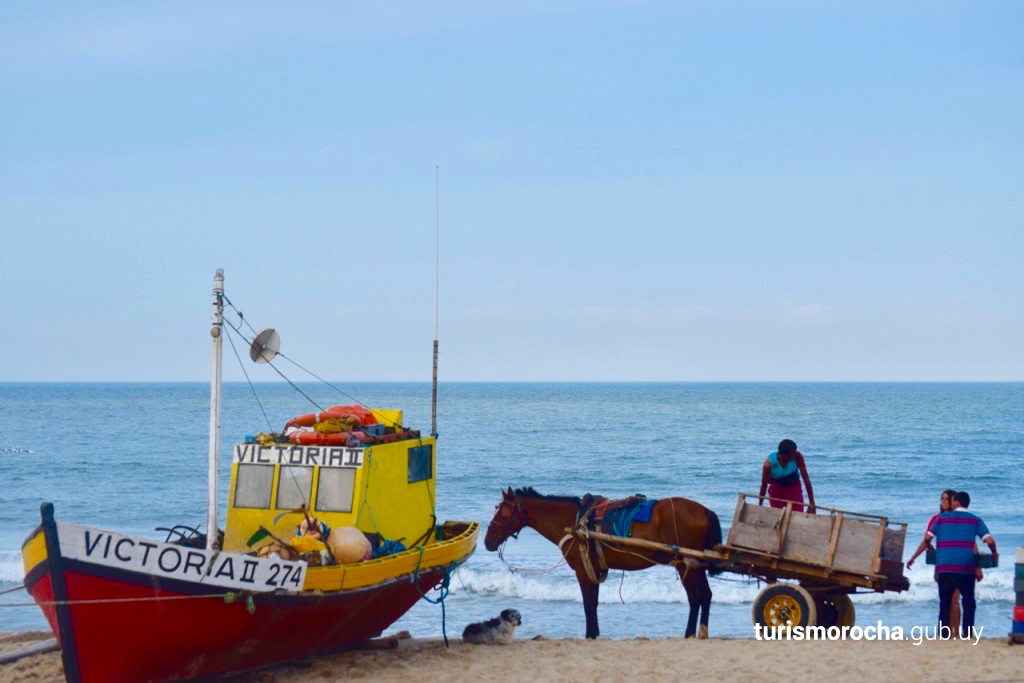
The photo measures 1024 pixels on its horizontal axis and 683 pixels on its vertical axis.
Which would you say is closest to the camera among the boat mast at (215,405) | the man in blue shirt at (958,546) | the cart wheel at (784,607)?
the boat mast at (215,405)

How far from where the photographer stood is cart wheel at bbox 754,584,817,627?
1164 cm

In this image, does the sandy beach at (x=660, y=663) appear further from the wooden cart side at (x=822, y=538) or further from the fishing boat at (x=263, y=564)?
the wooden cart side at (x=822, y=538)

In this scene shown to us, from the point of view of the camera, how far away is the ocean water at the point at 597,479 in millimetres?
17734

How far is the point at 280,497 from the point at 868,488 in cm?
2866

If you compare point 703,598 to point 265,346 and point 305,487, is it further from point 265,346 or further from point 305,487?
point 265,346

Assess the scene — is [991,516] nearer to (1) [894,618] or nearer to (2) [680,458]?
(1) [894,618]

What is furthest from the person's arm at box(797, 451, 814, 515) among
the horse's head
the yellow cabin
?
the yellow cabin

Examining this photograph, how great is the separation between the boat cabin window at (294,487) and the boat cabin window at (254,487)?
16cm

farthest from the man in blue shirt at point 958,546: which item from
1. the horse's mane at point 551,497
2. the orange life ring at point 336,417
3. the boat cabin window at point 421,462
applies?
the orange life ring at point 336,417

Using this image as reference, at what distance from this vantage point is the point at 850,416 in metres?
85.5

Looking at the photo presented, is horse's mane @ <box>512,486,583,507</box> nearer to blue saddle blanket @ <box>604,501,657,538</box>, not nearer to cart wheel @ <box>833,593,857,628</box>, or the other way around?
blue saddle blanket @ <box>604,501,657,538</box>

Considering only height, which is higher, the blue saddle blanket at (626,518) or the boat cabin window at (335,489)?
the boat cabin window at (335,489)

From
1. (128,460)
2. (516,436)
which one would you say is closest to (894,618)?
(128,460)

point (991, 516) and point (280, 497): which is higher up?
point (280, 497)
